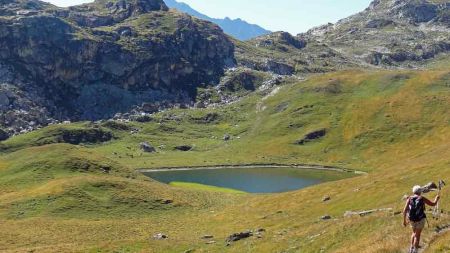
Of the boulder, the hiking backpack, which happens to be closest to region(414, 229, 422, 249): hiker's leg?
the hiking backpack

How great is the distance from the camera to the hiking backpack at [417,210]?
2933 cm

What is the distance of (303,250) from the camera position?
46938 mm

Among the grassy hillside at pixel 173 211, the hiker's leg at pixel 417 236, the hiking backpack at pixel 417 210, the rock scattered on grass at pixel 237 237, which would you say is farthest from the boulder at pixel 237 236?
the hiking backpack at pixel 417 210

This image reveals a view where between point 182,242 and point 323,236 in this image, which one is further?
point 182,242

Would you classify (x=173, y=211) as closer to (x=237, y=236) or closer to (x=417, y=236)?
(x=237, y=236)

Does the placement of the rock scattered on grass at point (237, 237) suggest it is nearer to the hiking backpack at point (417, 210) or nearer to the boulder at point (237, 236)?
the boulder at point (237, 236)

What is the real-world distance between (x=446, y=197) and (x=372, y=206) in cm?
1696

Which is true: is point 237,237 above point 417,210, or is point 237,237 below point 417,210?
below

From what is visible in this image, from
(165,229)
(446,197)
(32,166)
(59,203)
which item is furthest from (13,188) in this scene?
(446,197)

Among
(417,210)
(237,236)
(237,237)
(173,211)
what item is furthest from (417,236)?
(173,211)

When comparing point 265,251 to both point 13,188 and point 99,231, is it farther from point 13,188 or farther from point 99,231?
point 13,188

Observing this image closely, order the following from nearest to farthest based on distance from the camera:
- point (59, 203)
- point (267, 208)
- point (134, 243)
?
1. point (134, 243)
2. point (267, 208)
3. point (59, 203)

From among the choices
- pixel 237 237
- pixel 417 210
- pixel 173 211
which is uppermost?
pixel 417 210

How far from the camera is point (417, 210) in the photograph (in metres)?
29.3
